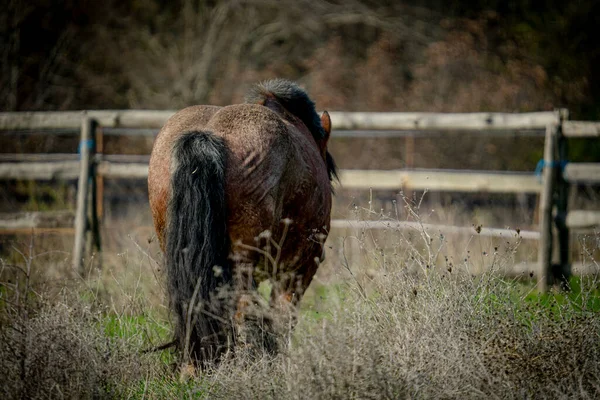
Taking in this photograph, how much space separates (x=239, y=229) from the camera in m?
3.80

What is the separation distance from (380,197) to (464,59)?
3.60 m

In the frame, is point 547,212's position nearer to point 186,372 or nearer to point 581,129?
point 581,129

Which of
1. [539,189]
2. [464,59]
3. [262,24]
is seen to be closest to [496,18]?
[464,59]

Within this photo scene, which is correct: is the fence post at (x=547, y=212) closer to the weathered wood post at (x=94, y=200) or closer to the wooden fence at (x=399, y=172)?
the wooden fence at (x=399, y=172)

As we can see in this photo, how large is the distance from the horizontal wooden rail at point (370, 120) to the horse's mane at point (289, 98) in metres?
2.21

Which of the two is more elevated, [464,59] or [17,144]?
[464,59]

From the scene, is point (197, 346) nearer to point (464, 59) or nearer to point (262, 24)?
point (464, 59)

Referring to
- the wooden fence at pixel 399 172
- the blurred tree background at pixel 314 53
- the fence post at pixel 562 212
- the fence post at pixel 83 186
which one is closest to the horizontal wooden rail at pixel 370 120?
the wooden fence at pixel 399 172

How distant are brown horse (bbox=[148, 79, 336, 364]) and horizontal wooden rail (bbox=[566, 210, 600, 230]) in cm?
349

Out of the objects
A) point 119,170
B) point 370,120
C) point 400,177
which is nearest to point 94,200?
point 119,170

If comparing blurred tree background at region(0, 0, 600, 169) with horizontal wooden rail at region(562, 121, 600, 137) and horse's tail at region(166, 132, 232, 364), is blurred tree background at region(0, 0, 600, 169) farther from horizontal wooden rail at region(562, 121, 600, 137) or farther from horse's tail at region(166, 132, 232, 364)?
horse's tail at region(166, 132, 232, 364)

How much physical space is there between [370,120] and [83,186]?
302 centimetres

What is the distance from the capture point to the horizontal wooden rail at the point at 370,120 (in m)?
6.94

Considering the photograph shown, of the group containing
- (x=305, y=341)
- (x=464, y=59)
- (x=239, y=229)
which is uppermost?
(x=464, y=59)
